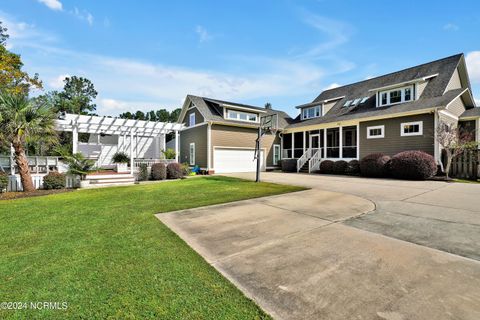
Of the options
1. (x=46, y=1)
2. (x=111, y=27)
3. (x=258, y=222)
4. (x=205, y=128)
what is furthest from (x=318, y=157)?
(x=46, y=1)

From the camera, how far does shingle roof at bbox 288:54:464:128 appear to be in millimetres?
14109

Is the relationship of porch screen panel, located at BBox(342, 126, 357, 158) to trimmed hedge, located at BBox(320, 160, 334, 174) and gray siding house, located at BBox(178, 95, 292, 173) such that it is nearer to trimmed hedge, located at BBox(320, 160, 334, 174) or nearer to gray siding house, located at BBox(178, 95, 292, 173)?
trimmed hedge, located at BBox(320, 160, 334, 174)

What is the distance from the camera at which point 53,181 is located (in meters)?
10.4

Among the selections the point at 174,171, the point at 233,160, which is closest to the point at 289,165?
the point at 233,160

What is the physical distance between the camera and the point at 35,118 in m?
9.66

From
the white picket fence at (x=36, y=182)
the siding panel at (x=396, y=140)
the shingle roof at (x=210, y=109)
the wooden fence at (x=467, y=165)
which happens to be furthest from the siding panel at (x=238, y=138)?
the wooden fence at (x=467, y=165)

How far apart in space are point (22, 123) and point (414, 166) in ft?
62.4

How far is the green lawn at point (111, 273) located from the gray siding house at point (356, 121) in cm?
1340

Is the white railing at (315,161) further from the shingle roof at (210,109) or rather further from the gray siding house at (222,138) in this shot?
the shingle roof at (210,109)

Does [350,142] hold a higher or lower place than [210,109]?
lower

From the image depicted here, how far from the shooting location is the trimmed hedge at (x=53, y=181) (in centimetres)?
1039

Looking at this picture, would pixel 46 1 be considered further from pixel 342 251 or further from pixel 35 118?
pixel 342 251

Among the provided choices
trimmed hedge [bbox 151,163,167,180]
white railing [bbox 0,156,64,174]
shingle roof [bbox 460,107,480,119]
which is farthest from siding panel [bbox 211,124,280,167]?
shingle roof [bbox 460,107,480,119]

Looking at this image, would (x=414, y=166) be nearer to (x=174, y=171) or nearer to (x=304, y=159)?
(x=304, y=159)
